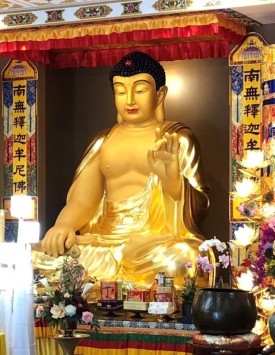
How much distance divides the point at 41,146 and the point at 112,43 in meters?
1.35

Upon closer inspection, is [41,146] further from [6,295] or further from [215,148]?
[6,295]

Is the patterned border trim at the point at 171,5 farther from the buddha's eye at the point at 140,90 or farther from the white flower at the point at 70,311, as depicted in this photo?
the white flower at the point at 70,311

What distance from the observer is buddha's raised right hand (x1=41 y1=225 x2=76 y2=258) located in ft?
27.6

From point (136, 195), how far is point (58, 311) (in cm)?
259

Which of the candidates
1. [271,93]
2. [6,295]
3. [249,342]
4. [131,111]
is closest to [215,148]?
[131,111]

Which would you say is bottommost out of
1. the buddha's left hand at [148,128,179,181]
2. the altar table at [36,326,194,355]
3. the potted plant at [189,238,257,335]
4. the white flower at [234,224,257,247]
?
the altar table at [36,326,194,355]

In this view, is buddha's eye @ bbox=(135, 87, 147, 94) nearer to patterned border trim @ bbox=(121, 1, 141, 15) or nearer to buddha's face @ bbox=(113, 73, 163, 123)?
buddha's face @ bbox=(113, 73, 163, 123)

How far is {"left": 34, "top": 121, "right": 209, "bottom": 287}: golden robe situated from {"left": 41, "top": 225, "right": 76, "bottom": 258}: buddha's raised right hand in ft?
0.23

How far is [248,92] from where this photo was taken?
845cm

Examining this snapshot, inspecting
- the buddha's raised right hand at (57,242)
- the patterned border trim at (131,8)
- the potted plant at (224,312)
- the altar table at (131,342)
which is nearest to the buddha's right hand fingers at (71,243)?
the buddha's raised right hand at (57,242)

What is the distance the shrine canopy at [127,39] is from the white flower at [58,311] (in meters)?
2.68

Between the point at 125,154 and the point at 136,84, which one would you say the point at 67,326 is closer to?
the point at 125,154

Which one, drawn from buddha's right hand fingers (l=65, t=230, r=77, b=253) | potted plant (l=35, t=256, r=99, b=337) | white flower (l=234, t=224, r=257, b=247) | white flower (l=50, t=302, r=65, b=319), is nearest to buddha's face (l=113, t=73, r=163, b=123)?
buddha's right hand fingers (l=65, t=230, r=77, b=253)

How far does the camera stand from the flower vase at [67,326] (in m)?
6.22
